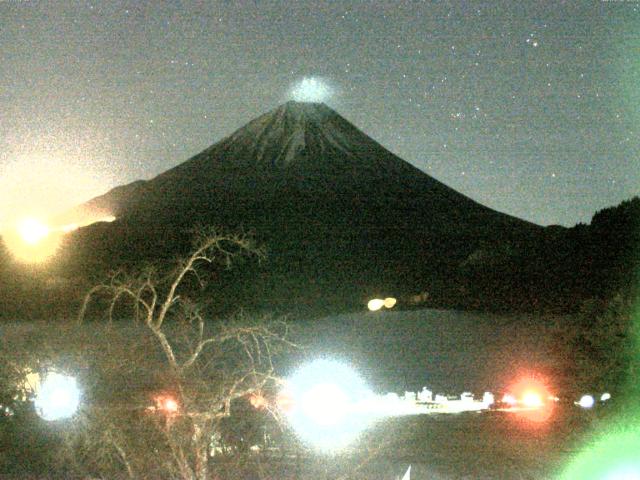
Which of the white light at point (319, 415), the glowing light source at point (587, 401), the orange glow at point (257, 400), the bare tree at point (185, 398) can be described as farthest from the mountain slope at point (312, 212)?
the bare tree at point (185, 398)

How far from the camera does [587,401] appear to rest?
40.7 ft

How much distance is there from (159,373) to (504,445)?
533cm

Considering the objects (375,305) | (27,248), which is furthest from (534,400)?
(27,248)

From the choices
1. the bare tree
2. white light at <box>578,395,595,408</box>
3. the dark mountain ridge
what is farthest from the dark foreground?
the dark mountain ridge

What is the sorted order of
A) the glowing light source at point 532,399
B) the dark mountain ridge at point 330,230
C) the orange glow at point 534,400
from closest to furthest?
the orange glow at point 534,400, the glowing light source at point 532,399, the dark mountain ridge at point 330,230

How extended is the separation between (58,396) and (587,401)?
6.64 meters

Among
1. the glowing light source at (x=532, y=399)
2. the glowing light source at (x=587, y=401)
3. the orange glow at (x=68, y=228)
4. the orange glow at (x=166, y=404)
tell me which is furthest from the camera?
the orange glow at (x=68, y=228)

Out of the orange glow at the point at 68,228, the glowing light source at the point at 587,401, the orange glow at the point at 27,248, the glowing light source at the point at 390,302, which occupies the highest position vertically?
the orange glow at the point at 68,228

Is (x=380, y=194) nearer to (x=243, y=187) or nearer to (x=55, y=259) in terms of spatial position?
(x=243, y=187)

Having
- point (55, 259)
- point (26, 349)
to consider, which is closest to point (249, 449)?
point (26, 349)

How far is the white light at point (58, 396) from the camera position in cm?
889

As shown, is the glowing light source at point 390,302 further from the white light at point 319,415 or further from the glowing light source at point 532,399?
the white light at point 319,415

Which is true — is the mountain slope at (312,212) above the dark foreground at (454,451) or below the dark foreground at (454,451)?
above

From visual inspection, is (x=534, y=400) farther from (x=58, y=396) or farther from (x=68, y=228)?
(x=68, y=228)
